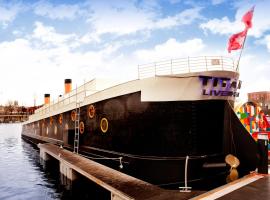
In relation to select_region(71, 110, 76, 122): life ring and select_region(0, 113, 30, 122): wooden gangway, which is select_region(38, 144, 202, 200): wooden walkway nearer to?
select_region(71, 110, 76, 122): life ring

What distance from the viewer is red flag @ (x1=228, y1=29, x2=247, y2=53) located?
1049cm

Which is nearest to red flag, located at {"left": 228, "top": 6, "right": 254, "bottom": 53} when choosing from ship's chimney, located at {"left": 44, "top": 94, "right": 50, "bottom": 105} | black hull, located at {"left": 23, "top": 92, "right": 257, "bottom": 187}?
black hull, located at {"left": 23, "top": 92, "right": 257, "bottom": 187}

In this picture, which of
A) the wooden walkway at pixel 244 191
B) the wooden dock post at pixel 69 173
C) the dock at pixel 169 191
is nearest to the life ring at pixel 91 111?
the wooden dock post at pixel 69 173

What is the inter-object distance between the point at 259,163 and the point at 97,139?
8021 millimetres

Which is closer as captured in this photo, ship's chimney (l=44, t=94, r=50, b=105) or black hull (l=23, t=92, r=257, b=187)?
black hull (l=23, t=92, r=257, b=187)

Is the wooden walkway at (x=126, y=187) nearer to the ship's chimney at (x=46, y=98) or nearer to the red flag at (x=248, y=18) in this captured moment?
the red flag at (x=248, y=18)

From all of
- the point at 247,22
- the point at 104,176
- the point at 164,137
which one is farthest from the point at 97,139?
the point at 247,22

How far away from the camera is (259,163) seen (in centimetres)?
1036

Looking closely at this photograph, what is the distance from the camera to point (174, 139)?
33.3ft

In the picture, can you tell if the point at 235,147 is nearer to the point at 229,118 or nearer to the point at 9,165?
the point at 229,118

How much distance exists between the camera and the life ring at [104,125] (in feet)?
41.3

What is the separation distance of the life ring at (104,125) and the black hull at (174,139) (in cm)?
38

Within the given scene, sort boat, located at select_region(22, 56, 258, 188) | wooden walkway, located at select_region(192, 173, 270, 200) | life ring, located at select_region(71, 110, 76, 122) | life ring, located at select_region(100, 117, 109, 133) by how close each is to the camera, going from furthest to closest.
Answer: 1. life ring, located at select_region(71, 110, 76, 122)
2. life ring, located at select_region(100, 117, 109, 133)
3. boat, located at select_region(22, 56, 258, 188)
4. wooden walkway, located at select_region(192, 173, 270, 200)

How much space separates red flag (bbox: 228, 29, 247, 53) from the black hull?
2.46 metres
